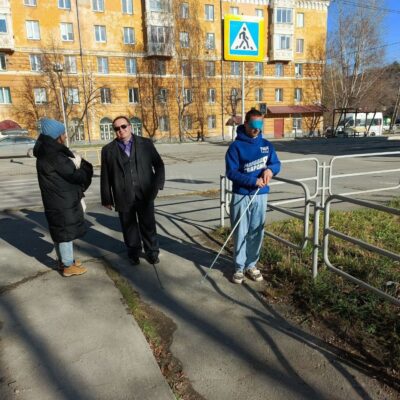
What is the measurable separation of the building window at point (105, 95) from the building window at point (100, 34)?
15.4ft

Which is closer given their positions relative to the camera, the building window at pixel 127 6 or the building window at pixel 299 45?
the building window at pixel 127 6

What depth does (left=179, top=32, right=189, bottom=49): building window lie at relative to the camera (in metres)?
38.8

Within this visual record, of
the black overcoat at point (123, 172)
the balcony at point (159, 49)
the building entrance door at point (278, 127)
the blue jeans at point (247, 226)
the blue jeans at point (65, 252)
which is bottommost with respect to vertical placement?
the building entrance door at point (278, 127)

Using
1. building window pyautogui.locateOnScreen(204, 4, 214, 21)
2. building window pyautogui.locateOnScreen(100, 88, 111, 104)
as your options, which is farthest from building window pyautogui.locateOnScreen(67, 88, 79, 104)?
building window pyautogui.locateOnScreen(204, 4, 214, 21)

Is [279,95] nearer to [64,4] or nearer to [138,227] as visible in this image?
[64,4]

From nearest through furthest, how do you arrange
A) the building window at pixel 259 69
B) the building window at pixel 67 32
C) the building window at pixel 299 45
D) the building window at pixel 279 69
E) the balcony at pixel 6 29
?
the balcony at pixel 6 29
the building window at pixel 67 32
the building window at pixel 259 69
the building window at pixel 279 69
the building window at pixel 299 45

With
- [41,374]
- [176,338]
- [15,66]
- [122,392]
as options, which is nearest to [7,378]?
[41,374]

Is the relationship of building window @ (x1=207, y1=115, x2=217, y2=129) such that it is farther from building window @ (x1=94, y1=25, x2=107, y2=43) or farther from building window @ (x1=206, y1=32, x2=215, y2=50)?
building window @ (x1=94, y1=25, x2=107, y2=43)

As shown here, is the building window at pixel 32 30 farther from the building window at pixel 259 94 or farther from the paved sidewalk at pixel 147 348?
the paved sidewalk at pixel 147 348

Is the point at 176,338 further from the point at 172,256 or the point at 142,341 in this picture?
the point at 172,256

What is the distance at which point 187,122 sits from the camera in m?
41.3

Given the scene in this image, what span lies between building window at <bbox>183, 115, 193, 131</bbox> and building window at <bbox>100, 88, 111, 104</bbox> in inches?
327

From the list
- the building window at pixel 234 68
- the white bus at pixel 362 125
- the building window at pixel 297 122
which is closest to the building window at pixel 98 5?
the building window at pixel 234 68

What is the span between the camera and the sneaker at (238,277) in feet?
12.8
